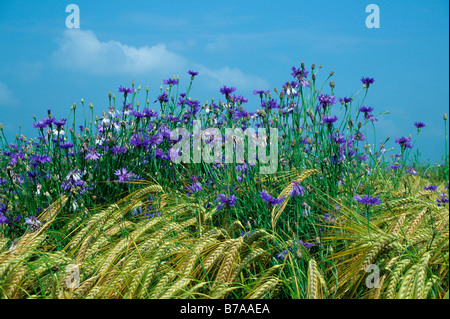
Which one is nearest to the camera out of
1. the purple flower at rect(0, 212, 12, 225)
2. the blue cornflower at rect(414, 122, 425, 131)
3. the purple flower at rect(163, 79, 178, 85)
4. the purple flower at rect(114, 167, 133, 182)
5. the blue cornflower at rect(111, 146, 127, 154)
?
the purple flower at rect(0, 212, 12, 225)

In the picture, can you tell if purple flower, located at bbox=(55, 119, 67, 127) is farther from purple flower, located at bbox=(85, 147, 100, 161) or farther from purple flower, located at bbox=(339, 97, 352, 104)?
purple flower, located at bbox=(339, 97, 352, 104)

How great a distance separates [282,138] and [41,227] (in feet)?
6.29

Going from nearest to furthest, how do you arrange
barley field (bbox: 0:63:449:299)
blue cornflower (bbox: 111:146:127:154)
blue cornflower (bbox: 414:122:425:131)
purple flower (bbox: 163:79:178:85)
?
barley field (bbox: 0:63:449:299)
blue cornflower (bbox: 111:146:127:154)
blue cornflower (bbox: 414:122:425:131)
purple flower (bbox: 163:79:178:85)

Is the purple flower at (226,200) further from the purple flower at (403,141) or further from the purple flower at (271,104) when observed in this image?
the purple flower at (403,141)

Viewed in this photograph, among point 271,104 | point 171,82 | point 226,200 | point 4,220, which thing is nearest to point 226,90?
point 271,104

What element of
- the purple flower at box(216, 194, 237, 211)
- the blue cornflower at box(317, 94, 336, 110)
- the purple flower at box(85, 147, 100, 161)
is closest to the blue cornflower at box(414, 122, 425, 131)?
the blue cornflower at box(317, 94, 336, 110)

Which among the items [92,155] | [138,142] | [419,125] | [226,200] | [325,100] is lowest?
[226,200]

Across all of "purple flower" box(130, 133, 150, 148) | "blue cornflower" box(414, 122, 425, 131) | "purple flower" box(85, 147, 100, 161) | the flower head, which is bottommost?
"purple flower" box(85, 147, 100, 161)

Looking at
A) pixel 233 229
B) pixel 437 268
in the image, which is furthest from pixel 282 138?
pixel 437 268

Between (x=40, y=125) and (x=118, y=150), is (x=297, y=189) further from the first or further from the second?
(x=40, y=125)

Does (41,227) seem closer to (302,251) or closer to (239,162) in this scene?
(239,162)

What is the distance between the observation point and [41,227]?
2.88m

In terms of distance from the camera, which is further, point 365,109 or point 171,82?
point 171,82
